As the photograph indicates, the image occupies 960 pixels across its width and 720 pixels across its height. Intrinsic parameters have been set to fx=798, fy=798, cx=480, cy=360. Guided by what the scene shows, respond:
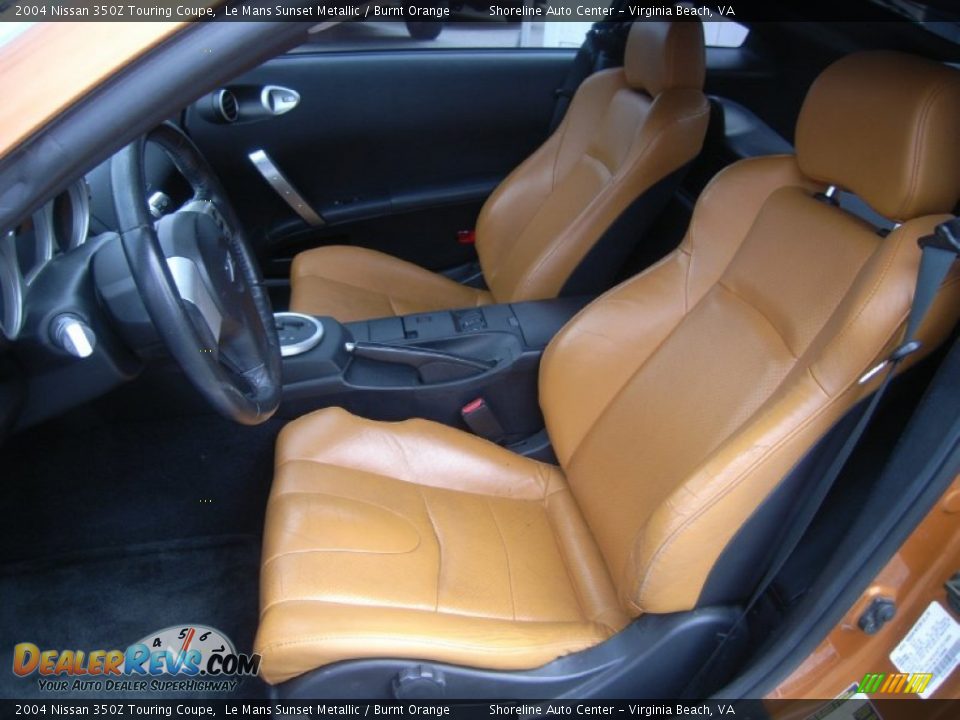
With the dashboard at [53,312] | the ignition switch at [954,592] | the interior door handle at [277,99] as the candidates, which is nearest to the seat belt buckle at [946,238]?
the ignition switch at [954,592]

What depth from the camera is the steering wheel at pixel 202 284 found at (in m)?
0.92

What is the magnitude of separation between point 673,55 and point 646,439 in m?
0.84

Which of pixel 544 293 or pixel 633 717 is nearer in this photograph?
pixel 633 717

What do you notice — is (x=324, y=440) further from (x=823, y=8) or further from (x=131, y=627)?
(x=823, y=8)

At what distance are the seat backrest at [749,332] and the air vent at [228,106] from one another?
1146mm

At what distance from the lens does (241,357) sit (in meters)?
1.19

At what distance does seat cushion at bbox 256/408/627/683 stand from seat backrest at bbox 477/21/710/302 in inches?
20.7

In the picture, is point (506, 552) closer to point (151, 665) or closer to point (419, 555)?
point (419, 555)

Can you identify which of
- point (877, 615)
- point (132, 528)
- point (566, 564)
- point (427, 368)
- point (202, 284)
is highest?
point (202, 284)

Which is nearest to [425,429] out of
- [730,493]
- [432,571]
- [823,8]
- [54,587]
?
[432,571]

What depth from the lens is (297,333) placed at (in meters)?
1.56

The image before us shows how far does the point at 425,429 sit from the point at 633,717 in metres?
0.58

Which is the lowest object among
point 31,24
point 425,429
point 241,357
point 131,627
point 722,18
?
point 131,627

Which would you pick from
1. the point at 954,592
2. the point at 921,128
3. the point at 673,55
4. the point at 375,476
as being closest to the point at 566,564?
the point at 375,476
